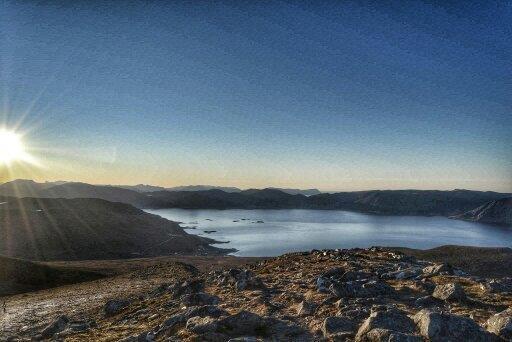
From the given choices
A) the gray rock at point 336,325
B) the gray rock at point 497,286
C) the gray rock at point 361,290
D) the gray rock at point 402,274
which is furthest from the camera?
the gray rock at point 402,274

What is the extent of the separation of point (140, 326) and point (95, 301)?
9.71 metres

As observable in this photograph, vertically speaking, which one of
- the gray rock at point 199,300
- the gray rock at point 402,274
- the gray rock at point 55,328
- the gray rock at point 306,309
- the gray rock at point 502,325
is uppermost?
the gray rock at point 502,325

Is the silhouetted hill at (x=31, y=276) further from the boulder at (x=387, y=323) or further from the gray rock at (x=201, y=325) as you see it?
the boulder at (x=387, y=323)

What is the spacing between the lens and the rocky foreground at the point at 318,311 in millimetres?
7117

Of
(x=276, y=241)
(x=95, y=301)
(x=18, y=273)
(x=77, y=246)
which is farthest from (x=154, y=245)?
(x=95, y=301)

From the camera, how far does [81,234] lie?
94750 millimetres

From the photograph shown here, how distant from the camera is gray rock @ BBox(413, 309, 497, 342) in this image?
6.58 metres

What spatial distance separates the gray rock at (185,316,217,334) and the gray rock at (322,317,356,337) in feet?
8.82

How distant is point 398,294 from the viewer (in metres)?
10.4

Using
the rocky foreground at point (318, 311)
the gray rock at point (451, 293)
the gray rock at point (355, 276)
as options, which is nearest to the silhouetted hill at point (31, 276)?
the rocky foreground at point (318, 311)

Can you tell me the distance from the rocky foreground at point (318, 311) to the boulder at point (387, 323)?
20mm

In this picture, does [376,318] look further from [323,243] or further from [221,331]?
[323,243]

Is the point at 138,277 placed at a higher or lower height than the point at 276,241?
higher

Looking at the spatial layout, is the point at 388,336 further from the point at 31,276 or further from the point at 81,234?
the point at 81,234
